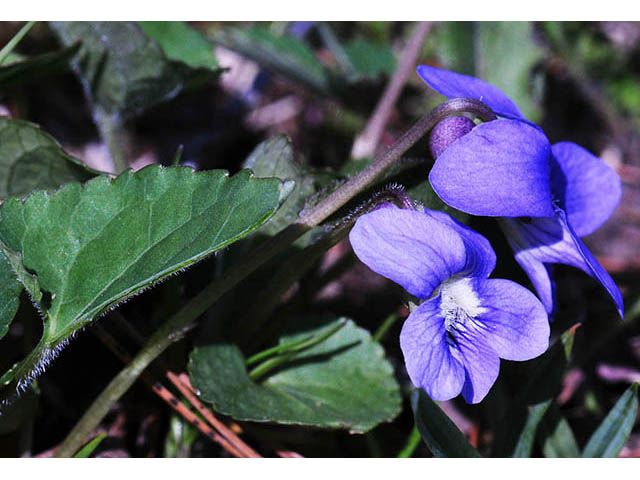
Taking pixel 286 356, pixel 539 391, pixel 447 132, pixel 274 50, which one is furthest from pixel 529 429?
pixel 274 50

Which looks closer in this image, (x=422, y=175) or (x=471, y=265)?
(x=471, y=265)

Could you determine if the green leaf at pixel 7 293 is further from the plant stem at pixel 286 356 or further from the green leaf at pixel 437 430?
the green leaf at pixel 437 430

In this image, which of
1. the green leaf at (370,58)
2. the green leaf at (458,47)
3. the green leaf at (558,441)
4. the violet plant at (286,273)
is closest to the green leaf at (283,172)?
the violet plant at (286,273)

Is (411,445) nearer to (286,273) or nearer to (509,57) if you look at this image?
(286,273)
